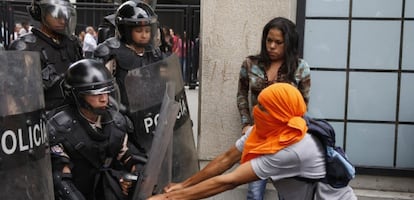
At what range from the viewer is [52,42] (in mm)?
4844

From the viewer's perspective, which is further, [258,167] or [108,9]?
[108,9]

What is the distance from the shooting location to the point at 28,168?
90.4 inches

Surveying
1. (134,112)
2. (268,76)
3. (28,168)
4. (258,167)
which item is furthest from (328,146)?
(268,76)

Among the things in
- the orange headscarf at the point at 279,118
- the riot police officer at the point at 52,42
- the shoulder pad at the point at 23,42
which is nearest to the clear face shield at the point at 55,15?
the riot police officer at the point at 52,42

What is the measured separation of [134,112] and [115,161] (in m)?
0.29

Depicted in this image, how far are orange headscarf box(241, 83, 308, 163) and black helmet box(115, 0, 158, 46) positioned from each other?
1.61 meters

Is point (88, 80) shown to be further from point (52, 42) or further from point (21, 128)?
point (52, 42)

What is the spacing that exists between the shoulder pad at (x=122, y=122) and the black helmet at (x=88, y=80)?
23 cm

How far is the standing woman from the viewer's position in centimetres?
455

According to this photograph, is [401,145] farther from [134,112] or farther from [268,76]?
[134,112]

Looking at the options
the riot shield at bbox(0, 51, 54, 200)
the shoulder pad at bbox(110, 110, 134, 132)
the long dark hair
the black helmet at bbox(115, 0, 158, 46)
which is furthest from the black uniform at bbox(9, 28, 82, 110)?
the riot shield at bbox(0, 51, 54, 200)

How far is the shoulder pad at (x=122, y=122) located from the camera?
3453 millimetres

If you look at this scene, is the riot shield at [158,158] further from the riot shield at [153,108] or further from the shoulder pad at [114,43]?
the shoulder pad at [114,43]

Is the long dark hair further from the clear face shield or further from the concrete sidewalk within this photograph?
the clear face shield
